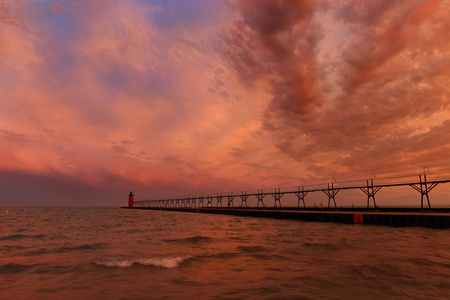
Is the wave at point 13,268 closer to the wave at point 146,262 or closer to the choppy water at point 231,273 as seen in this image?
the choppy water at point 231,273

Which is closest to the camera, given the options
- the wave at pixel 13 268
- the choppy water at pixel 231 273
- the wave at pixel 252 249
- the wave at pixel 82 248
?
the choppy water at pixel 231 273

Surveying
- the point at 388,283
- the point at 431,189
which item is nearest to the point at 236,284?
the point at 388,283

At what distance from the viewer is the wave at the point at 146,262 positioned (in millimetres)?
11695

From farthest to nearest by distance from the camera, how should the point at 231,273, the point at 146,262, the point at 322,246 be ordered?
the point at 322,246
the point at 146,262
the point at 231,273

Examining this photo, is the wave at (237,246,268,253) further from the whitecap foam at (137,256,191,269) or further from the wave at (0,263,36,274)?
the wave at (0,263,36,274)

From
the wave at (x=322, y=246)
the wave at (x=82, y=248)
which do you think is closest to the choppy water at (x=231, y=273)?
the wave at (x=322, y=246)

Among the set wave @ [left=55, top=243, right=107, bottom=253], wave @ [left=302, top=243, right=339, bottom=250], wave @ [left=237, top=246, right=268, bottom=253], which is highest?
wave @ [left=302, top=243, right=339, bottom=250]

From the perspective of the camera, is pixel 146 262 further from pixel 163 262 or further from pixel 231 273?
pixel 231 273

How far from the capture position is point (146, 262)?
12.2 m

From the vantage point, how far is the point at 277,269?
10.8m

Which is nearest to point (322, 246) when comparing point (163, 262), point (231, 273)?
point (231, 273)

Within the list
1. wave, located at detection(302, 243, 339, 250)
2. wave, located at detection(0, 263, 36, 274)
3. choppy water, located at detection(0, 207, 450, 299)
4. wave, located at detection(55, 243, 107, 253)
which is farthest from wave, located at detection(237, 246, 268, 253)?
wave, located at detection(0, 263, 36, 274)

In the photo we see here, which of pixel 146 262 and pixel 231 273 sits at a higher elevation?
pixel 231 273

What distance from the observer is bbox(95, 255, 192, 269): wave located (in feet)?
38.4
